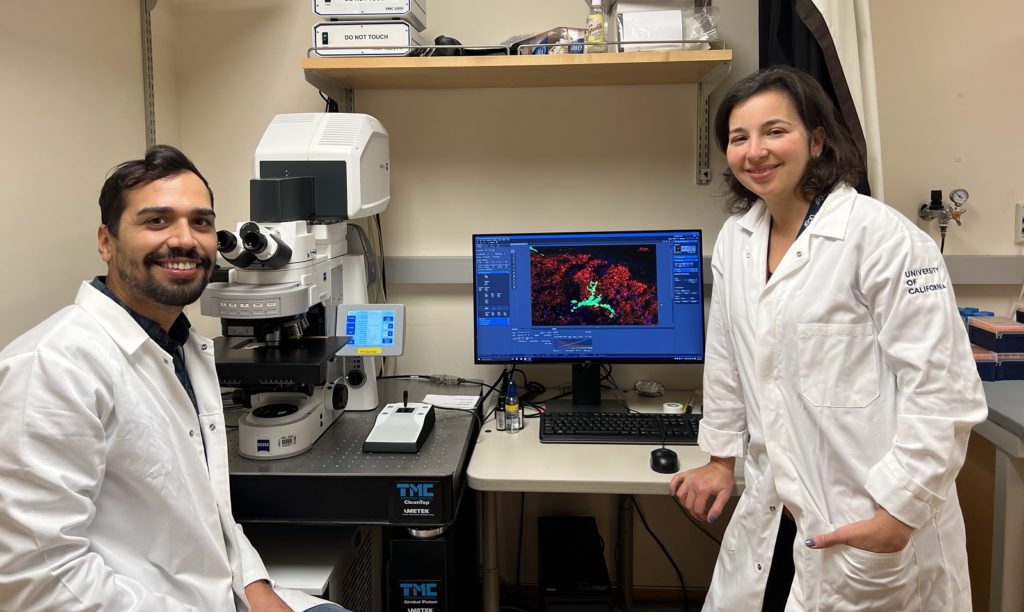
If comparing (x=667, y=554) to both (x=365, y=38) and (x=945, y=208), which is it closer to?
(x=945, y=208)

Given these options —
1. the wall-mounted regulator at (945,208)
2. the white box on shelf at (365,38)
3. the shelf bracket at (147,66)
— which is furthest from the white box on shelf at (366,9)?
the wall-mounted regulator at (945,208)

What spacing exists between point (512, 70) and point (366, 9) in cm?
41

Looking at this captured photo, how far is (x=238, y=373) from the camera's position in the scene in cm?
147

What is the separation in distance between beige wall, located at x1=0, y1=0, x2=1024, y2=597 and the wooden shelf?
6cm

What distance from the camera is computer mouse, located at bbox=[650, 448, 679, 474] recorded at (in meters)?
1.56

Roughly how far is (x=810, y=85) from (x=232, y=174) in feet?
5.68

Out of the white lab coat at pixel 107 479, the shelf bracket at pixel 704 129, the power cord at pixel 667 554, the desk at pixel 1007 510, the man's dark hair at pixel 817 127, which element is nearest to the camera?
the white lab coat at pixel 107 479

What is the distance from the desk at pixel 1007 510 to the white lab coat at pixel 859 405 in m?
0.37

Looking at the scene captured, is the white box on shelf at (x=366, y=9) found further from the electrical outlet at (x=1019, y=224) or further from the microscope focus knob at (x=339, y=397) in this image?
the electrical outlet at (x=1019, y=224)

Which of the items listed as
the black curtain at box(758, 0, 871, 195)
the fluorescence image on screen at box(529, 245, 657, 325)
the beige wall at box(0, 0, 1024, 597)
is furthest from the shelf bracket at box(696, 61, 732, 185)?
the fluorescence image on screen at box(529, 245, 657, 325)

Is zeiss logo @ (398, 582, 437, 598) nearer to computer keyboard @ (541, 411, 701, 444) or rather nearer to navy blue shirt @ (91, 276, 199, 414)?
computer keyboard @ (541, 411, 701, 444)

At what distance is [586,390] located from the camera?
2.00 meters

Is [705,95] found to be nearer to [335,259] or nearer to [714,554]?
[335,259]

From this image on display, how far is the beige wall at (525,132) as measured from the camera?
2.02 metres
